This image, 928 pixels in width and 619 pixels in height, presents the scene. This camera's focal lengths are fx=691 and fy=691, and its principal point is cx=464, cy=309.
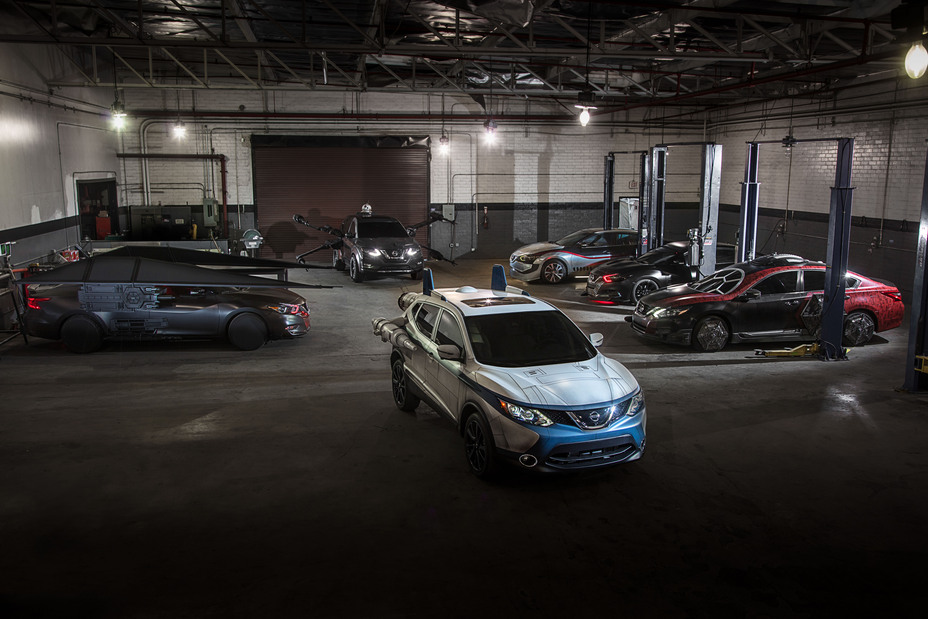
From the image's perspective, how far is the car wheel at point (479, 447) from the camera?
600 centimetres

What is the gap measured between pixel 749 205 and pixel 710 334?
4.50 m

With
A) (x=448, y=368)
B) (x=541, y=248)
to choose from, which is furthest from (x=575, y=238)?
(x=448, y=368)

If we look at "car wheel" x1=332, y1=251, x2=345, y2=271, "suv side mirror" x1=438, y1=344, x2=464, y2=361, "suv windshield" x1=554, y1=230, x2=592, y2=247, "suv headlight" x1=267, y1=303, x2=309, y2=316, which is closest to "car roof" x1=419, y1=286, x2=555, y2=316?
"suv side mirror" x1=438, y1=344, x2=464, y2=361

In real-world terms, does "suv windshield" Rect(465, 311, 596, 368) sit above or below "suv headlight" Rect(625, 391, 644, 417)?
above

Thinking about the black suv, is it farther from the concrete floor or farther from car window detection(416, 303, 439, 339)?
car window detection(416, 303, 439, 339)

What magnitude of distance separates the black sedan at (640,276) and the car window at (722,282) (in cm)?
Result: 306

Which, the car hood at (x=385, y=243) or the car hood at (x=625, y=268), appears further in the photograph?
the car hood at (x=385, y=243)

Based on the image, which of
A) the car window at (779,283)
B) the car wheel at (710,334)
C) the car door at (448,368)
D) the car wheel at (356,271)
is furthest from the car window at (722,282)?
the car wheel at (356,271)

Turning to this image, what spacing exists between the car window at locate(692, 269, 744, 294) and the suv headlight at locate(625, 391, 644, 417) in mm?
5689

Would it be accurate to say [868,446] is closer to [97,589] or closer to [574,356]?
[574,356]

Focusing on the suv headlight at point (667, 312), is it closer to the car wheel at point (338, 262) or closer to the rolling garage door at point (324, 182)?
the car wheel at point (338, 262)

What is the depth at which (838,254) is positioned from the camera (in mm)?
10250

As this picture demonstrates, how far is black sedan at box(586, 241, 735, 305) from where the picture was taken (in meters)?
15.2

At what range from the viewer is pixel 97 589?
4.56 meters
